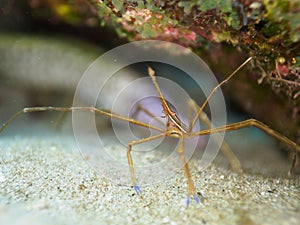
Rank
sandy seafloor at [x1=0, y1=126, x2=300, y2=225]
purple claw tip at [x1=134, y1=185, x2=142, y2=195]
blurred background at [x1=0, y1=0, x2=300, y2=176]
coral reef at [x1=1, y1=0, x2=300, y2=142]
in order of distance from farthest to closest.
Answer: blurred background at [x1=0, y1=0, x2=300, y2=176] → purple claw tip at [x1=134, y1=185, x2=142, y2=195] → coral reef at [x1=1, y1=0, x2=300, y2=142] → sandy seafloor at [x1=0, y1=126, x2=300, y2=225]

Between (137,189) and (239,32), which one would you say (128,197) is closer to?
(137,189)

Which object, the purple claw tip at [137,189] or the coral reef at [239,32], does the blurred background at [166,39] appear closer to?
the coral reef at [239,32]

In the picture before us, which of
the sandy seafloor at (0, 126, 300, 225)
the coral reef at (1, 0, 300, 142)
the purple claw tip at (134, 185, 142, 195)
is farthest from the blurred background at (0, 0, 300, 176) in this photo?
the purple claw tip at (134, 185, 142, 195)

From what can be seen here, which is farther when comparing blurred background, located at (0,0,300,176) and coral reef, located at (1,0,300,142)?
blurred background, located at (0,0,300,176)

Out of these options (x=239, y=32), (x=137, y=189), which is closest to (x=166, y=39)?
(x=239, y=32)

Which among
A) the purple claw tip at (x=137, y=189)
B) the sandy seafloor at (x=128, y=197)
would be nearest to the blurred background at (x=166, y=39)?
the sandy seafloor at (x=128, y=197)

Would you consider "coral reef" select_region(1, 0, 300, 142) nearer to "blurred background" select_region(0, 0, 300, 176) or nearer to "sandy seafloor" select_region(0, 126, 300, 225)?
"blurred background" select_region(0, 0, 300, 176)

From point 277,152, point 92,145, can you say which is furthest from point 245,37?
point 92,145

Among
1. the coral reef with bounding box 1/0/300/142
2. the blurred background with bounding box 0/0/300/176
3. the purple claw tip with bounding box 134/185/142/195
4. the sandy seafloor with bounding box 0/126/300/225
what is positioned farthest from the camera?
the blurred background with bounding box 0/0/300/176
